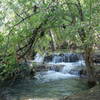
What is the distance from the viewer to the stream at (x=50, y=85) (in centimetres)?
989

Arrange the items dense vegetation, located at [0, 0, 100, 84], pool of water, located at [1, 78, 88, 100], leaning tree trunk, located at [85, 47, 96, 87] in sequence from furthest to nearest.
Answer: leaning tree trunk, located at [85, 47, 96, 87] → pool of water, located at [1, 78, 88, 100] → dense vegetation, located at [0, 0, 100, 84]

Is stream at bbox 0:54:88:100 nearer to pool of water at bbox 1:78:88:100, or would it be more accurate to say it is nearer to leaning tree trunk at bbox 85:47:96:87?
pool of water at bbox 1:78:88:100

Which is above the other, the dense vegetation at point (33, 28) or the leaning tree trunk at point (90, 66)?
the dense vegetation at point (33, 28)

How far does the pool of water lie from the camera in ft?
32.1

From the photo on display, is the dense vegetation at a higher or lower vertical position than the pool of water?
higher

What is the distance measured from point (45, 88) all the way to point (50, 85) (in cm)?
64

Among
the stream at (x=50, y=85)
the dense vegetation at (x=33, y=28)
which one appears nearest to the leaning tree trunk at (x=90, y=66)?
the stream at (x=50, y=85)

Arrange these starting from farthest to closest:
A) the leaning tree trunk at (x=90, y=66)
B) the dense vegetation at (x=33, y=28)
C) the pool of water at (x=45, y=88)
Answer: the leaning tree trunk at (x=90, y=66) → the pool of water at (x=45, y=88) → the dense vegetation at (x=33, y=28)

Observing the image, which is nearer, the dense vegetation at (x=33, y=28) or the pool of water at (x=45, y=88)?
the dense vegetation at (x=33, y=28)

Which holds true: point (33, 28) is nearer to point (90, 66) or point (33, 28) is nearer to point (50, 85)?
point (90, 66)

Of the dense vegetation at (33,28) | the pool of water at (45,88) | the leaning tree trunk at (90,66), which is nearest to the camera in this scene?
the dense vegetation at (33,28)

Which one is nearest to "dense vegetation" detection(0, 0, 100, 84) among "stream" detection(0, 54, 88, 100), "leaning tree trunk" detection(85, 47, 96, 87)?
"stream" detection(0, 54, 88, 100)

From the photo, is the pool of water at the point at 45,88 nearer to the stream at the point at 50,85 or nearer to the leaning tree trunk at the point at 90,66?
the stream at the point at 50,85

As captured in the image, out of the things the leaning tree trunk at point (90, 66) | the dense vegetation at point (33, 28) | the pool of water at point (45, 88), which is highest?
the dense vegetation at point (33, 28)
